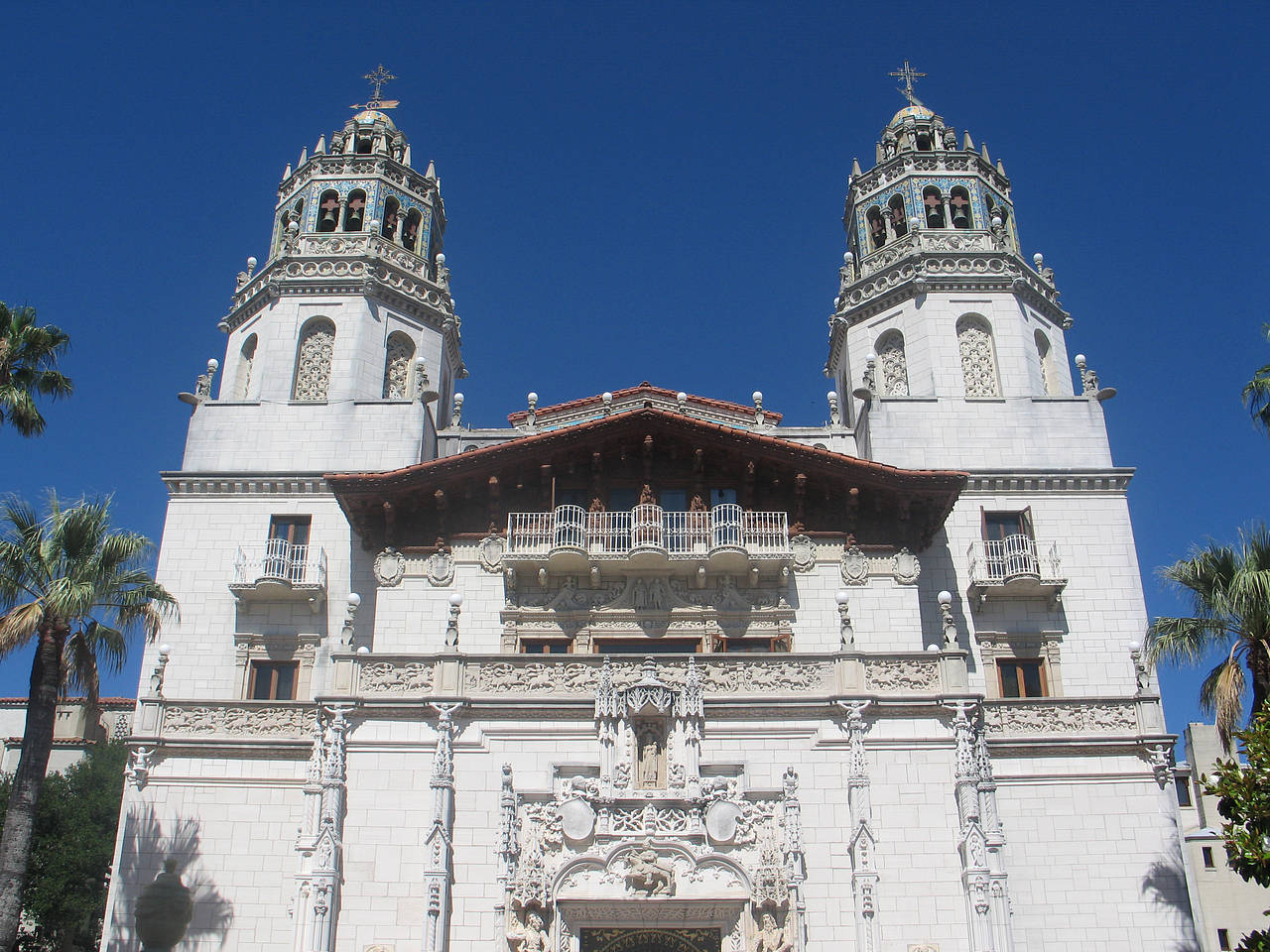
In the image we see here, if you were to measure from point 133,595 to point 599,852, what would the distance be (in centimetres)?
1055

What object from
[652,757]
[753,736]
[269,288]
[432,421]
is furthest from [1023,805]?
[269,288]

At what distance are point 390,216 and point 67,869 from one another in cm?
2242

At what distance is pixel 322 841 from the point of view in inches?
833

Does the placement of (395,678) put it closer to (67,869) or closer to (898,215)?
(67,869)

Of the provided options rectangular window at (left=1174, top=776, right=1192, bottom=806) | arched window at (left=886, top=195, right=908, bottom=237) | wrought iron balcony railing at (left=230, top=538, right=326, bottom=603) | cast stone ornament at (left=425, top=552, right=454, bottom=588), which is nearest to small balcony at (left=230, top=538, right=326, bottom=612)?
wrought iron balcony railing at (left=230, top=538, right=326, bottom=603)

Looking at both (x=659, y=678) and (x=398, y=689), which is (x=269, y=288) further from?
(x=659, y=678)

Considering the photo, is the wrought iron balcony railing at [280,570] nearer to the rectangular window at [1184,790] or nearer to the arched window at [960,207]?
the arched window at [960,207]

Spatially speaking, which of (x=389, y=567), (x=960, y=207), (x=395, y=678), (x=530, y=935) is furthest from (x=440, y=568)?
(x=960, y=207)

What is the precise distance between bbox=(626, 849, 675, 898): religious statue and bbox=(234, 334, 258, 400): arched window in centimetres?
1897

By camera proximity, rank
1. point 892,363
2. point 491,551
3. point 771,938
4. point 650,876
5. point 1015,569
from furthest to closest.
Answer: point 892,363, point 1015,569, point 491,551, point 650,876, point 771,938

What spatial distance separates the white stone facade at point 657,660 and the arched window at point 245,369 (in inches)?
5.1

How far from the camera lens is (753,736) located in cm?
2259

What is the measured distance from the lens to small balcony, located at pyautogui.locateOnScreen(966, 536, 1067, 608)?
90.8ft

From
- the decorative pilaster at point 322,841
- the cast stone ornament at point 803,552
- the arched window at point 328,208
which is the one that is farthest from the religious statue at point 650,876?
the arched window at point 328,208
